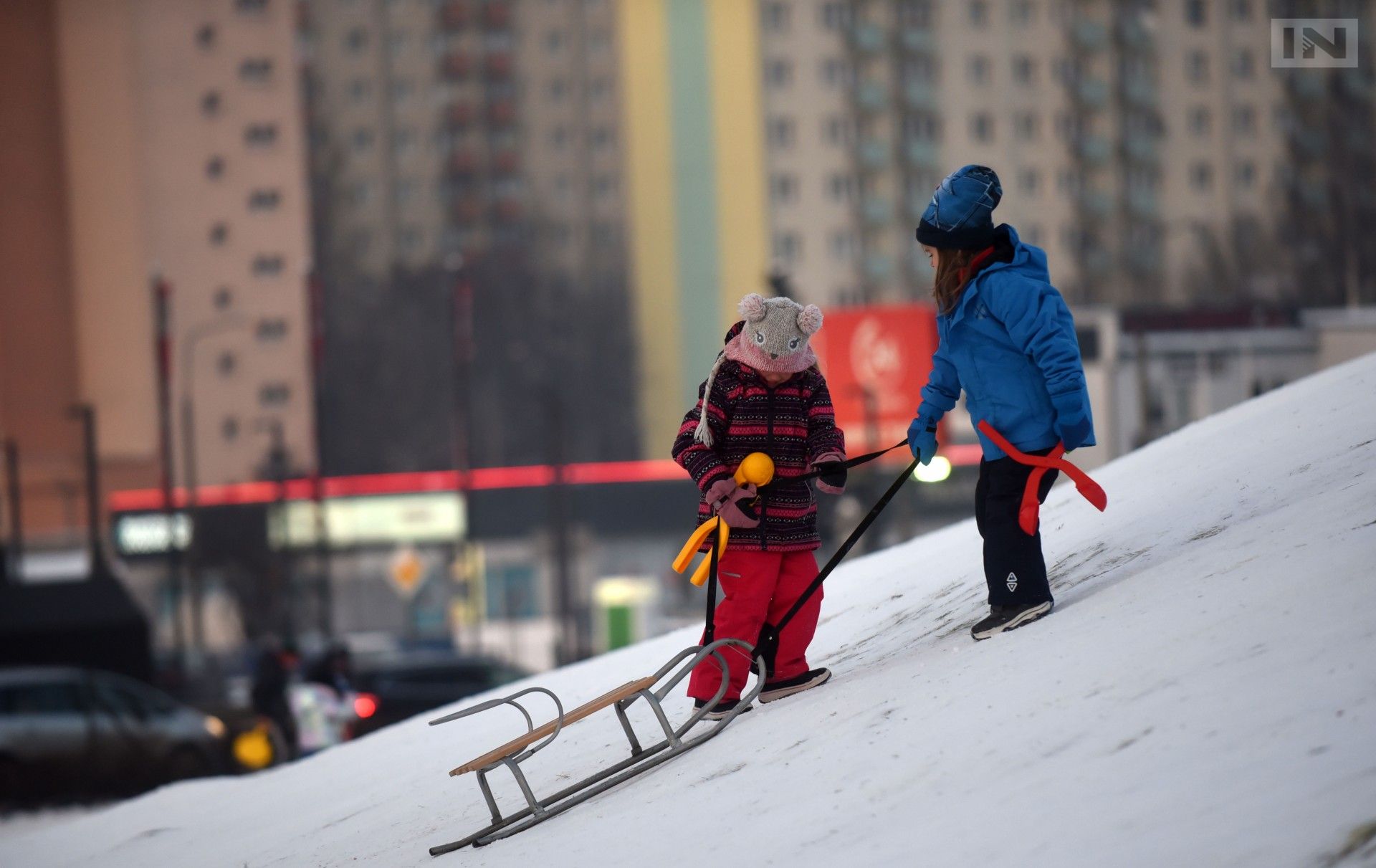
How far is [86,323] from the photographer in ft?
208

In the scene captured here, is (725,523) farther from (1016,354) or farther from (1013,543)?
(1016,354)

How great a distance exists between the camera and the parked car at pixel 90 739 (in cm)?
1633

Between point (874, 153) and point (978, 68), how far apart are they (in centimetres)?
617

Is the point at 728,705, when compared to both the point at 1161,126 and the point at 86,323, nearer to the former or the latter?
the point at 86,323

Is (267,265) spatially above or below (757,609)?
above

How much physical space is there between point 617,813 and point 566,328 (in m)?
65.4

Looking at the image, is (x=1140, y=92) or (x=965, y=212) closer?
(x=965, y=212)

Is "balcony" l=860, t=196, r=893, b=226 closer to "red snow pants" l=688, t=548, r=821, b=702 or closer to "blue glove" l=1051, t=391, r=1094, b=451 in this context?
"red snow pants" l=688, t=548, r=821, b=702

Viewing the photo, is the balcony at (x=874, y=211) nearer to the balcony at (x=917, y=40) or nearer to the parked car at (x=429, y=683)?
the balcony at (x=917, y=40)

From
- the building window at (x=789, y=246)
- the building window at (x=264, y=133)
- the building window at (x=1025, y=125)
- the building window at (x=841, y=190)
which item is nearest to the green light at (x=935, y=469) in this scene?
the building window at (x=789, y=246)

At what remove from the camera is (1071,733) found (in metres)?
3.92

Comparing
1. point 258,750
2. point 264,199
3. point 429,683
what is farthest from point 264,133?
point 258,750

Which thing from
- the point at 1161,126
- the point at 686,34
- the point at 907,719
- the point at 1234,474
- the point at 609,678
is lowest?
the point at 609,678

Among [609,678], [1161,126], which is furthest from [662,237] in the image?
[609,678]
